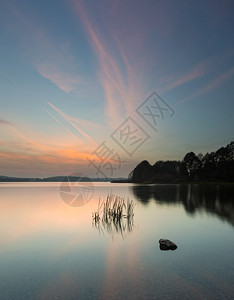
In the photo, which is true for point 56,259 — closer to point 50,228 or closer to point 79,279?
point 79,279

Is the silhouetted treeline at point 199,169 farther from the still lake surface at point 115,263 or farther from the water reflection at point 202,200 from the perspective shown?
the still lake surface at point 115,263

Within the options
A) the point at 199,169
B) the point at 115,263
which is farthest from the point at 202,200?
the point at 199,169

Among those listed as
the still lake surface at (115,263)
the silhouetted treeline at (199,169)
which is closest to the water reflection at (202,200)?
the still lake surface at (115,263)

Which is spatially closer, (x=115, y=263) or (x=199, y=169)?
(x=115, y=263)

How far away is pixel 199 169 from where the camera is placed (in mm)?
110875

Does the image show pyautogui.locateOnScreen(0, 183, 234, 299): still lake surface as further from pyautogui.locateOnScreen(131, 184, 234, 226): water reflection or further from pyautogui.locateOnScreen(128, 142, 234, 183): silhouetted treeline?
pyautogui.locateOnScreen(128, 142, 234, 183): silhouetted treeline

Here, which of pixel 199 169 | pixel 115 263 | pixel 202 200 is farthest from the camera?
pixel 199 169

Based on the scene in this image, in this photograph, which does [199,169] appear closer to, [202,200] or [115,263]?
[202,200]

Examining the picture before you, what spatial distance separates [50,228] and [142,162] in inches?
6248

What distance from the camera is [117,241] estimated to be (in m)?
11.6

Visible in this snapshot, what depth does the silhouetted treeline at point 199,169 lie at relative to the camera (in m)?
94.2

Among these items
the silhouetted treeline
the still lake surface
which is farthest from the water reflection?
the silhouetted treeline

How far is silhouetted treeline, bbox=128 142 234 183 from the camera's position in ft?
309

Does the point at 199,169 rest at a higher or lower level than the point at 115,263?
higher
